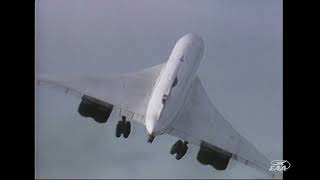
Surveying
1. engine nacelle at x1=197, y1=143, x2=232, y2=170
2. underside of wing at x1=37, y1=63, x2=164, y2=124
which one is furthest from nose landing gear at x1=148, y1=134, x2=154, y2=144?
engine nacelle at x1=197, y1=143, x2=232, y2=170

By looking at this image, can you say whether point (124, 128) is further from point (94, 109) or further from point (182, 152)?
point (182, 152)

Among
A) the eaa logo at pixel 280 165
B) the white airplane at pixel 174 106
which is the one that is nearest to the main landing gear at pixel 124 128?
the white airplane at pixel 174 106

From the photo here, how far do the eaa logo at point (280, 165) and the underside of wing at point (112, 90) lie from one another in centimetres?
522

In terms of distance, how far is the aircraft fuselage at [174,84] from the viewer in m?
22.1

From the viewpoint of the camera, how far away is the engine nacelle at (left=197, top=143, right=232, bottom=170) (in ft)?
75.4

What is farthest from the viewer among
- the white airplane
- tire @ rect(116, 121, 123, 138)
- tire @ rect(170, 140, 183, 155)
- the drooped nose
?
tire @ rect(116, 121, 123, 138)

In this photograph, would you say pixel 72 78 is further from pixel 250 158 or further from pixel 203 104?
pixel 250 158

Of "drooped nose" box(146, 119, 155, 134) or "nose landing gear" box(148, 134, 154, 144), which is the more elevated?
"drooped nose" box(146, 119, 155, 134)

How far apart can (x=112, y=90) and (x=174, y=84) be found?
2664mm

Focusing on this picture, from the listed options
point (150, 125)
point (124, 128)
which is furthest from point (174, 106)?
point (124, 128)

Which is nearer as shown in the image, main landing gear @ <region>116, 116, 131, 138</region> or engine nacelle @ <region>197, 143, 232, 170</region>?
engine nacelle @ <region>197, 143, 232, 170</region>

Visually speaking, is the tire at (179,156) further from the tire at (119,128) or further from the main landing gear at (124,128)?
the tire at (119,128)

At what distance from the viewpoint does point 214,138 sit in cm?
2405

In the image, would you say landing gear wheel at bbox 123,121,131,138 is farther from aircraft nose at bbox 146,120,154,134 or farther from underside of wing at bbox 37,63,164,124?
aircraft nose at bbox 146,120,154,134
